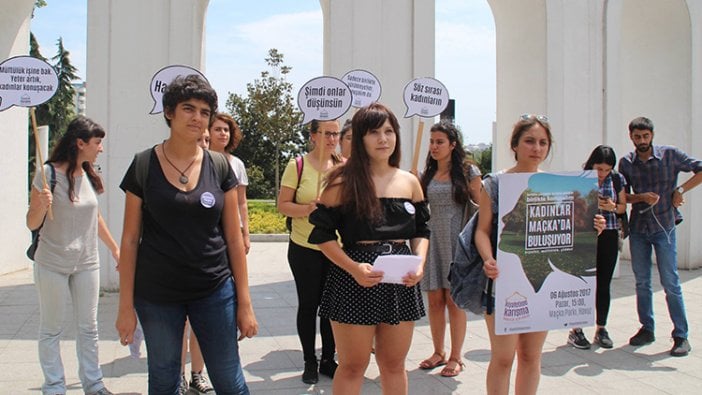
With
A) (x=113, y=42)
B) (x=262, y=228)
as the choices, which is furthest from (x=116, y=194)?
(x=262, y=228)

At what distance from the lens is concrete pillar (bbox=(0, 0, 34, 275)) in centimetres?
991

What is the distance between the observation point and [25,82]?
4.95 meters

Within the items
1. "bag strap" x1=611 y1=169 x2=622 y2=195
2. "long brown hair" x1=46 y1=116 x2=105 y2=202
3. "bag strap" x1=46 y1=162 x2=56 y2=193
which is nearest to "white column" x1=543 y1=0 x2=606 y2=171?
"bag strap" x1=611 y1=169 x2=622 y2=195

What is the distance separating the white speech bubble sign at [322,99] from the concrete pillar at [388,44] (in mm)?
3389

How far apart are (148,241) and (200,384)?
2.05m

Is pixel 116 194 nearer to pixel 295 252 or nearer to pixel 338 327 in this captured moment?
pixel 295 252

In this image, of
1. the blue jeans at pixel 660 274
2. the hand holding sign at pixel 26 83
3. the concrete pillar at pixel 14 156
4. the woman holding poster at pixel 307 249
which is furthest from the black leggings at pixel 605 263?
the concrete pillar at pixel 14 156

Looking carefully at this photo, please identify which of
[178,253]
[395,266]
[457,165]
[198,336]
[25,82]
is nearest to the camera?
[178,253]

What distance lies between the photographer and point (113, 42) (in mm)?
8578

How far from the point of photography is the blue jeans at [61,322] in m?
4.45

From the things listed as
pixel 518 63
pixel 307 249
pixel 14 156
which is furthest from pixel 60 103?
pixel 307 249

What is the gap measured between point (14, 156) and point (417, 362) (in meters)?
8.06

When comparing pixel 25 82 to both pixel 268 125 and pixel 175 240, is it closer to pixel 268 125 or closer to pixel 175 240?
pixel 175 240

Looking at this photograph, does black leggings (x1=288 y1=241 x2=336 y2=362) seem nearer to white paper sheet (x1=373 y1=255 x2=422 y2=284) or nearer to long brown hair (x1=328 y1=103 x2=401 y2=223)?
long brown hair (x1=328 y1=103 x2=401 y2=223)
